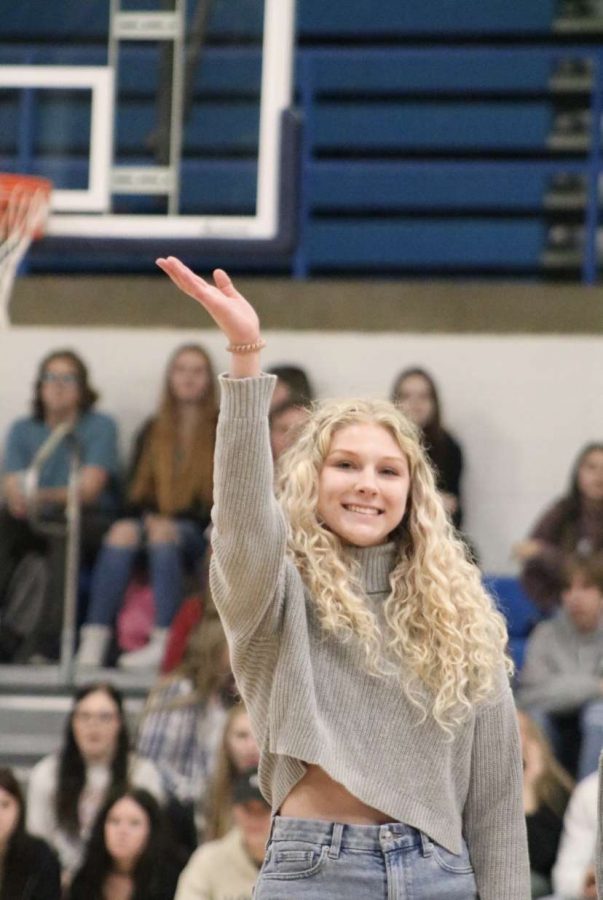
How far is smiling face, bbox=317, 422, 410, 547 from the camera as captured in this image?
260 cm

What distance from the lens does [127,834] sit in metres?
5.37

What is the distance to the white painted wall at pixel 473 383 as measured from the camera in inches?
292

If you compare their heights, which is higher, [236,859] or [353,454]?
[353,454]

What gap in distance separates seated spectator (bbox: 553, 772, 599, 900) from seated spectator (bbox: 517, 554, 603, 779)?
0.52 m

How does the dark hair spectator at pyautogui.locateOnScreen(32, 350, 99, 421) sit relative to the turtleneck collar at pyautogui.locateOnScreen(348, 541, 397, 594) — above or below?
above

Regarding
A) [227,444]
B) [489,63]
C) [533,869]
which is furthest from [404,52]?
[227,444]

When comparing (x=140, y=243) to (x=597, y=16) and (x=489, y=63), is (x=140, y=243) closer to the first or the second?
(x=489, y=63)

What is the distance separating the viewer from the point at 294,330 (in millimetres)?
7617

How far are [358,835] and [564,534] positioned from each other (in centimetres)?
421

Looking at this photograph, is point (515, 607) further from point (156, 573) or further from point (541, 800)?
point (541, 800)

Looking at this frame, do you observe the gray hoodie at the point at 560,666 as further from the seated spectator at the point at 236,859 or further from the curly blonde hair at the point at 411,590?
the curly blonde hair at the point at 411,590

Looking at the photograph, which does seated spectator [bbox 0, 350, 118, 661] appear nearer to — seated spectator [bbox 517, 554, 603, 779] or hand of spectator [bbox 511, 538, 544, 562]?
hand of spectator [bbox 511, 538, 544, 562]

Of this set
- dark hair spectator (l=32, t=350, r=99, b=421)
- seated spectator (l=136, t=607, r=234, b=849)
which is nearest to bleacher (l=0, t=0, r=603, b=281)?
dark hair spectator (l=32, t=350, r=99, b=421)

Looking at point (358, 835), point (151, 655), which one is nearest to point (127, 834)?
point (151, 655)
